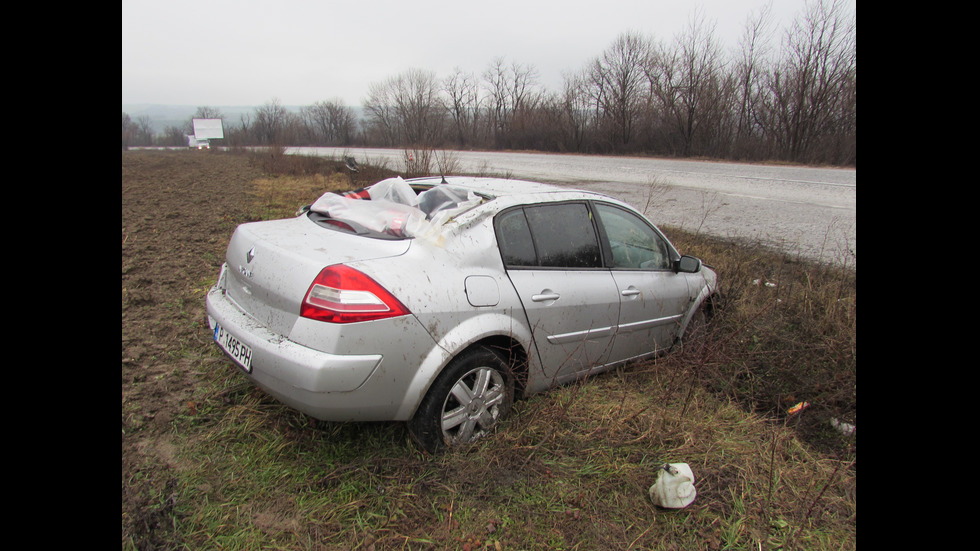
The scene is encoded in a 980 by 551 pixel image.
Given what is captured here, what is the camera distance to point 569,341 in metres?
3.24

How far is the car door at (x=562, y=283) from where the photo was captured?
299cm

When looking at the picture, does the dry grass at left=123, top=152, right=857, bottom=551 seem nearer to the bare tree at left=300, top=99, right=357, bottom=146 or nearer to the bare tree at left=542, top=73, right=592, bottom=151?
the bare tree at left=542, top=73, right=592, bottom=151

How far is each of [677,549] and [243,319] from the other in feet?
7.83

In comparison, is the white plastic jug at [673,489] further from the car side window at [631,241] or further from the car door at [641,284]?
the car side window at [631,241]

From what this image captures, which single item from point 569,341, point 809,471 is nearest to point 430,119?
point 569,341

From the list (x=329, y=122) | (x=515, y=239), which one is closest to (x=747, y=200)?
(x=515, y=239)

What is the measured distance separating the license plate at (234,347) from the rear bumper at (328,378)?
0.12ft

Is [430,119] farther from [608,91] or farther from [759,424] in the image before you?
[608,91]

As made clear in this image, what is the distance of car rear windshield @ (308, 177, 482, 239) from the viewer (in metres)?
2.87

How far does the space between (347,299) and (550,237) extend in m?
1.46

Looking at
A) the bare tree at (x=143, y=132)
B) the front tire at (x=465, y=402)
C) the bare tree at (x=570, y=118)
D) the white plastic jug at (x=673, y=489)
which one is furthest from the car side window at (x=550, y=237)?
the bare tree at (x=143, y=132)

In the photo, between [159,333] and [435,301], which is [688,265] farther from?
[159,333]
